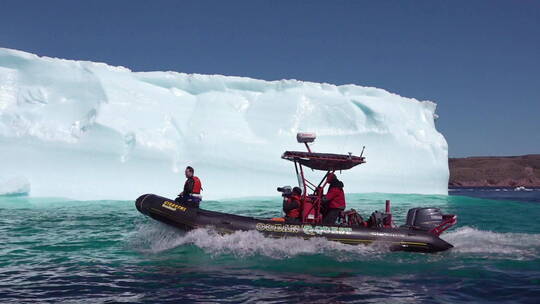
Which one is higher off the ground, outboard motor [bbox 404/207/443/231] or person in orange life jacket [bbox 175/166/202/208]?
person in orange life jacket [bbox 175/166/202/208]

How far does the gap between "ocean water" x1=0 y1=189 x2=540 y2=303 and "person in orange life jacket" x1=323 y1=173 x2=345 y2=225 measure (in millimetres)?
722

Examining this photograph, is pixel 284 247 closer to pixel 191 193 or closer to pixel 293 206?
pixel 293 206

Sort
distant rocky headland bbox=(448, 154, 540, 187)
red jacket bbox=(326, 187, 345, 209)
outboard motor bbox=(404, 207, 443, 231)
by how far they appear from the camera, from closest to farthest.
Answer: red jacket bbox=(326, 187, 345, 209) < outboard motor bbox=(404, 207, 443, 231) < distant rocky headland bbox=(448, 154, 540, 187)

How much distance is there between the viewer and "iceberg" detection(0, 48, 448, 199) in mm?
20703

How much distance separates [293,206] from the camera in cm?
985

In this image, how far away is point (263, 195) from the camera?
77.3 ft

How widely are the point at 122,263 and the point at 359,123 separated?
66.4 ft

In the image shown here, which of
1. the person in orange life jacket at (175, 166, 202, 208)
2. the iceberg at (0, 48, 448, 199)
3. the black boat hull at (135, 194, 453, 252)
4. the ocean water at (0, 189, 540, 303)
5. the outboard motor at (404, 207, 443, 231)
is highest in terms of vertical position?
the iceberg at (0, 48, 448, 199)

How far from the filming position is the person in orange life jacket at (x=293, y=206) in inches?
388

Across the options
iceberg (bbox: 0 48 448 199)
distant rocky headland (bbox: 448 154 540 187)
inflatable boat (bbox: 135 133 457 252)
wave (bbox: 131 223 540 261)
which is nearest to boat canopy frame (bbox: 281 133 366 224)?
inflatable boat (bbox: 135 133 457 252)

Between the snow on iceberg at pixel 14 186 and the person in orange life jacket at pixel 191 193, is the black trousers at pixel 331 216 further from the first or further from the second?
the snow on iceberg at pixel 14 186

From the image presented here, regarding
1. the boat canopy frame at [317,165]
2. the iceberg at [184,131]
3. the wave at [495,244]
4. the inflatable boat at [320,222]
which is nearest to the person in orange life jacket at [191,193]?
the inflatable boat at [320,222]

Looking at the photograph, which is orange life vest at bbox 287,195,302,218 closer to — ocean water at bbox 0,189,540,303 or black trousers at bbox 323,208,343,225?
black trousers at bbox 323,208,343,225

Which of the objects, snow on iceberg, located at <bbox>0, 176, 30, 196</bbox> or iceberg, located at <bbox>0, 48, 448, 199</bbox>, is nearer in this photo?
snow on iceberg, located at <bbox>0, 176, 30, 196</bbox>
